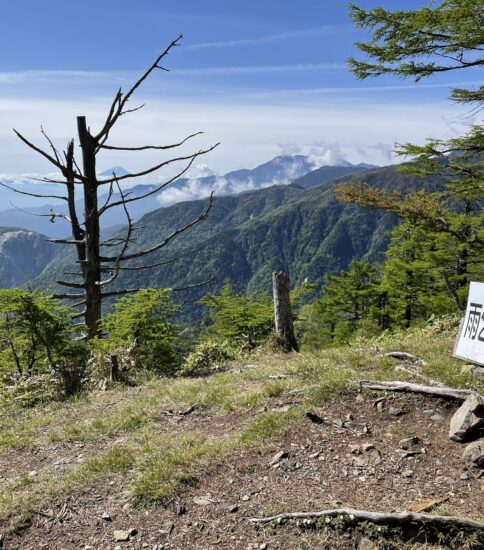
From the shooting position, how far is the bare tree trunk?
471 inches

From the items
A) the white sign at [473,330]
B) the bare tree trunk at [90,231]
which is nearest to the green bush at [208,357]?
the bare tree trunk at [90,231]

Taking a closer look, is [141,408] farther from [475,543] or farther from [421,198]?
[421,198]

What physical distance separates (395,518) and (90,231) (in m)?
10.3

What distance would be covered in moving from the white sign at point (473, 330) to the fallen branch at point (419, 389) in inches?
20.1

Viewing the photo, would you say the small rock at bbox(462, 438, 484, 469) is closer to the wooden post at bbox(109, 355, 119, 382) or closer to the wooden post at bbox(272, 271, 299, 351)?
the wooden post at bbox(272, 271, 299, 351)

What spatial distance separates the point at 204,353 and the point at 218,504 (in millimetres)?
7199

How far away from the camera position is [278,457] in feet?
17.5

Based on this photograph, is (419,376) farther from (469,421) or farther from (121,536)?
(121,536)

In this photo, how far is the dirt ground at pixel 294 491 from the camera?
4285mm

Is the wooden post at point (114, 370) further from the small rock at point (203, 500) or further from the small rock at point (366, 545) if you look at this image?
the small rock at point (366, 545)

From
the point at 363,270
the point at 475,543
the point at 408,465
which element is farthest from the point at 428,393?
the point at 363,270

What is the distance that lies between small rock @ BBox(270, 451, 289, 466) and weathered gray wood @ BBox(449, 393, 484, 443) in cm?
194

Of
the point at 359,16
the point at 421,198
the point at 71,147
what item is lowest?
the point at 421,198

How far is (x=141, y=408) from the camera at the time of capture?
7.74 metres
